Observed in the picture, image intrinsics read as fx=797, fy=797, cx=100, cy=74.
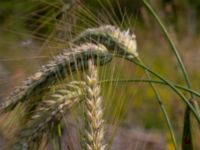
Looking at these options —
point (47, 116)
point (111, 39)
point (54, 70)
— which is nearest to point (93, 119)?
point (47, 116)

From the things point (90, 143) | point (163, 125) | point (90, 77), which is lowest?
point (163, 125)

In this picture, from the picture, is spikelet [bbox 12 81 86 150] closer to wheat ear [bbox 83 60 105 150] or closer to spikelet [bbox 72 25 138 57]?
wheat ear [bbox 83 60 105 150]

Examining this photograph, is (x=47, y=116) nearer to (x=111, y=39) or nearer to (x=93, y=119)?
(x=93, y=119)

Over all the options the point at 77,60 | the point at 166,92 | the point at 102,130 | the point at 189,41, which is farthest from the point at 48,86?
the point at 189,41

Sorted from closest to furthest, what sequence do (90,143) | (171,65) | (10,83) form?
(90,143) → (10,83) → (171,65)

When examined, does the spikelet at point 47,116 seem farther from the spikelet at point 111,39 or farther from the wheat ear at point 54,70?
the spikelet at point 111,39

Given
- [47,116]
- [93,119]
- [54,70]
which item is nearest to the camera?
[93,119]

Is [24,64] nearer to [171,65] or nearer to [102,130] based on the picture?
[102,130]

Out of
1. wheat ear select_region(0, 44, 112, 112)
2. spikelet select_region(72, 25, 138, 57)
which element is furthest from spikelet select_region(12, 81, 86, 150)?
spikelet select_region(72, 25, 138, 57)
